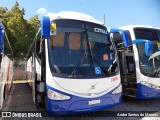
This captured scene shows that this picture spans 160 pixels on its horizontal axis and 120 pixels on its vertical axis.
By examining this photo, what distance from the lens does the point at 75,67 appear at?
626 cm

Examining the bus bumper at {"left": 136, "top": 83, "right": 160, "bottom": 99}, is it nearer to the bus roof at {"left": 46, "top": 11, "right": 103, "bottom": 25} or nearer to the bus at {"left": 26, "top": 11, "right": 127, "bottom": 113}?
the bus at {"left": 26, "top": 11, "right": 127, "bottom": 113}

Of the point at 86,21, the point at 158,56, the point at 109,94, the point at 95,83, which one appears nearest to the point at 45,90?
the point at 95,83

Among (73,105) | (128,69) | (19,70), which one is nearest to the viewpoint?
(73,105)

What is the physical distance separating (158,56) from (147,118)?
2.77 metres

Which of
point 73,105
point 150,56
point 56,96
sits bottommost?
point 73,105

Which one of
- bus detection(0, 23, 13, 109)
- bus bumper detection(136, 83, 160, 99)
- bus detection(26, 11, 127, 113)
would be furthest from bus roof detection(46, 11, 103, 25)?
bus bumper detection(136, 83, 160, 99)

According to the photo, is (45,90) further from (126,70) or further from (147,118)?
(126,70)

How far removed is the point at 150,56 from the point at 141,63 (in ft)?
1.50

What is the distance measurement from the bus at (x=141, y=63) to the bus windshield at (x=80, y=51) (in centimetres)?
157

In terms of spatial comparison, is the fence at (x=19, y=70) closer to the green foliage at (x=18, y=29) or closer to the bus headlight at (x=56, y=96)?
the green foliage at (x=18, y=29)

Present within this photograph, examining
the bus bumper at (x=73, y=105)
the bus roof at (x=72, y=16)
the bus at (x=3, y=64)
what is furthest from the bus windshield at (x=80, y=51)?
the bus at (x=3, y=64)

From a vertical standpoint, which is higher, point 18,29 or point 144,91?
point 18,29

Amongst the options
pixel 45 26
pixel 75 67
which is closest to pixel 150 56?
pixel 75 67

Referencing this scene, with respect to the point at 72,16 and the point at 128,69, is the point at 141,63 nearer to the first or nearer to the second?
the point at 128,69
